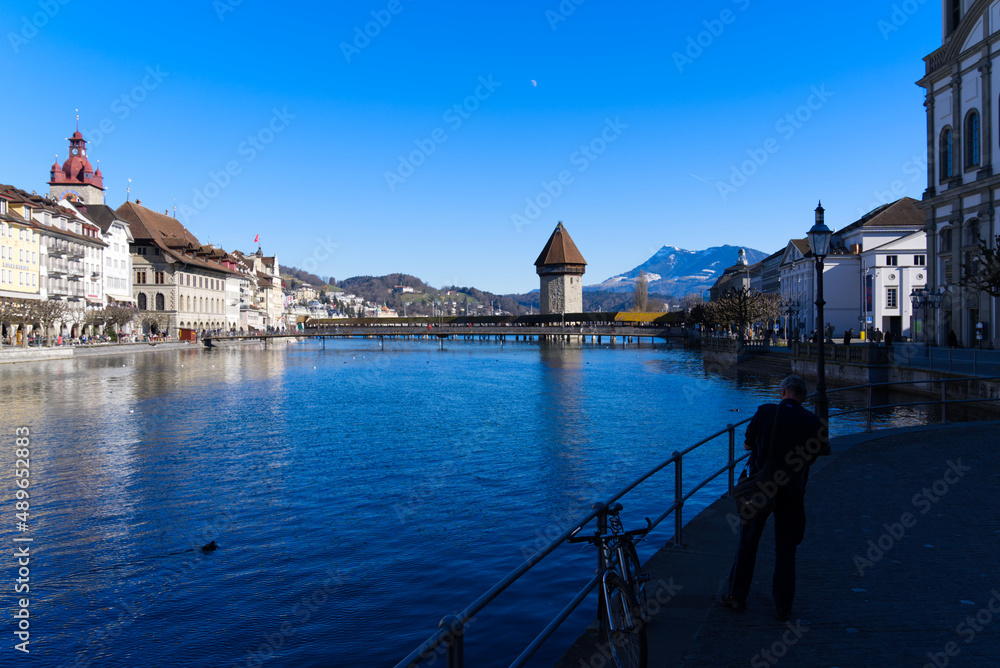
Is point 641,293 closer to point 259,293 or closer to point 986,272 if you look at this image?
point 259,293

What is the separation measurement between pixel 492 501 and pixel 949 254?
113ft

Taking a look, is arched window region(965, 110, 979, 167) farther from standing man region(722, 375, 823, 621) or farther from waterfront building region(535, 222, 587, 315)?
waterfront building region(535, 222, 587, 315)

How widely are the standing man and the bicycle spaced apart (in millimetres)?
819

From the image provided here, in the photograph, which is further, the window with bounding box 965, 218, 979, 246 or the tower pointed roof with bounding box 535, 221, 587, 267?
the tower pointed roof with bounding box 535, 221, 587, 267

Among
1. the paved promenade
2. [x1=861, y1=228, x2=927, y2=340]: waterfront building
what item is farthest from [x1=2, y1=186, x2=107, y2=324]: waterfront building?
[x1=861, y1=228, x2=927, y2=340]: waterfront building

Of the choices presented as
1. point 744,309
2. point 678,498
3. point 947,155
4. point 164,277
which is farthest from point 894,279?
point 164,277

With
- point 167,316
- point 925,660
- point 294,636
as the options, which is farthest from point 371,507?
point 167,316

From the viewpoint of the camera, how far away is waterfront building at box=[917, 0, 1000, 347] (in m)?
34.5

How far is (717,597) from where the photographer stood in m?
5.58

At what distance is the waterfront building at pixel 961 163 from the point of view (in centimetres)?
3453

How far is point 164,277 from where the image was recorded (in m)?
87.5

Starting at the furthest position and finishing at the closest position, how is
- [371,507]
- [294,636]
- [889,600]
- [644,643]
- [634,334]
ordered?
[634,334] → [371,507] → [294,636] → [889,600] → [644,643]

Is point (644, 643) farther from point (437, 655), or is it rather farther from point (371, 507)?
point (371, 507)

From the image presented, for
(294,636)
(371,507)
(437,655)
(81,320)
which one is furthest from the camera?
(81,320)
